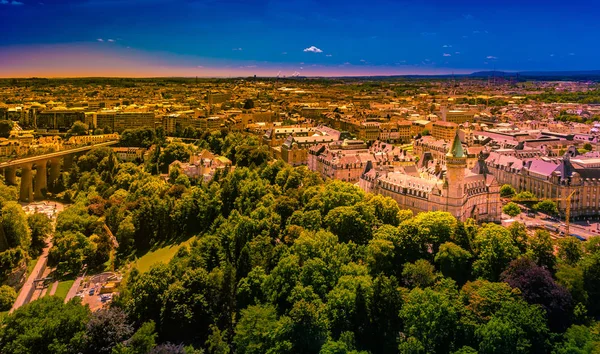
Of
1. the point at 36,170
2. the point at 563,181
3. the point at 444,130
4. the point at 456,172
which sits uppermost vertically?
the point at 444,130

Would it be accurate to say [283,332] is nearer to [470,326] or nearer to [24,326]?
[470,326]

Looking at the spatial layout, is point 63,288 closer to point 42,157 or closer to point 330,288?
point 330,288

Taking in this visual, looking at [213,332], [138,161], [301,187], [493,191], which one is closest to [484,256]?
[493,191]

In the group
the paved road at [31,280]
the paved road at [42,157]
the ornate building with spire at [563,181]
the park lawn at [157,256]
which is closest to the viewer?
the paved road at [31,280]

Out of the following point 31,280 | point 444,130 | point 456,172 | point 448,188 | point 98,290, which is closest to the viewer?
point 98,290

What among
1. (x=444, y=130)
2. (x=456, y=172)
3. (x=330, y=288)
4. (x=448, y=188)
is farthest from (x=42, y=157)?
(x=444, y=130)

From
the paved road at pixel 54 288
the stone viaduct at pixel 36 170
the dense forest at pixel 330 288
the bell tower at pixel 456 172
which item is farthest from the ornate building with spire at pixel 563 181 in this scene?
the stone viaduct at pixel 36 170

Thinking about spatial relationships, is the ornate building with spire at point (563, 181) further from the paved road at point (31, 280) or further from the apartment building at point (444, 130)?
the paved road at point (31, 280)
